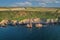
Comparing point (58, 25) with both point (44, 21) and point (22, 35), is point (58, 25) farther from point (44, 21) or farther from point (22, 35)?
point (22, 35)

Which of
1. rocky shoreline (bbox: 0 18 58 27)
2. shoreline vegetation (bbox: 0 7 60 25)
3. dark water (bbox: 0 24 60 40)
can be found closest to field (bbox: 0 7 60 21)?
shoreline vegetation (bbox: 0 7 60 25)

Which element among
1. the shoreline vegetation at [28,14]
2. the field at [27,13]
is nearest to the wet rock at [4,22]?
the shoreline vegetation at [28,14]

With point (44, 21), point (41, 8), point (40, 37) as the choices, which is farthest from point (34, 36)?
point (41, 8)

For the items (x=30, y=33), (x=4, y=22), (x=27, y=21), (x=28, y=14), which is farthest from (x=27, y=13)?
(x=4, y=22)

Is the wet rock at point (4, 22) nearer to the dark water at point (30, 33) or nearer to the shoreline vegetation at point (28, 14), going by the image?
the shoreline vegetation at point (28, 14)

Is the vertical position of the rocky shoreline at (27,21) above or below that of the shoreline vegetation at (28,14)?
below

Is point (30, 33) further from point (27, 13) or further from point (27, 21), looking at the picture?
point (27, 13)
